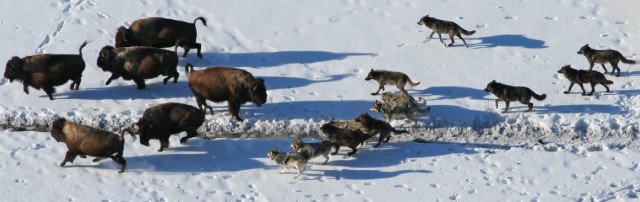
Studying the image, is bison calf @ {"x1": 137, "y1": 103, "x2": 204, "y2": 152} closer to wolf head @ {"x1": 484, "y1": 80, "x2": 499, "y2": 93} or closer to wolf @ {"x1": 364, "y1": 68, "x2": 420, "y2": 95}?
wolf @ {"x1": 364, "y1": 68, "x2": 420, "y2": 95}

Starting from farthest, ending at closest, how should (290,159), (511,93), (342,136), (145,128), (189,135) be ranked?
1. (511,93)
2. (189,135)
3. (145,128)
4. (342,136)
5. (290,159)

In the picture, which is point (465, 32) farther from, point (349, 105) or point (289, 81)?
point (289, 81)

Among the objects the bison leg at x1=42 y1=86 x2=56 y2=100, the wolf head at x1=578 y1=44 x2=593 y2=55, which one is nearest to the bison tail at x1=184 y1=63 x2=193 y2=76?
the bison leg at x1=42 y1=86 x2=56 y2=100

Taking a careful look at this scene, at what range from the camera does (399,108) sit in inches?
856

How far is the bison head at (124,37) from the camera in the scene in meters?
24.4

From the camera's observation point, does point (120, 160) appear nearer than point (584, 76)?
Yes

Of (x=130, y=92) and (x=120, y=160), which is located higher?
(x=130, y=92)

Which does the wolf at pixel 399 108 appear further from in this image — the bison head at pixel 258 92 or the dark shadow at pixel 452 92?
the bison head at pixel 258 92

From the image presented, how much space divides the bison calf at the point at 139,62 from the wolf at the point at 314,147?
13.1 feet

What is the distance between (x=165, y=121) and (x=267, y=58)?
4331 millimetres

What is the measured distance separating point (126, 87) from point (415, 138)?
6.00 m

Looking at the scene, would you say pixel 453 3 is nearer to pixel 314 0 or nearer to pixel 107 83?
pixel 314 0

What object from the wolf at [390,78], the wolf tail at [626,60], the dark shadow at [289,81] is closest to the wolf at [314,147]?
the wolf at [390,78]

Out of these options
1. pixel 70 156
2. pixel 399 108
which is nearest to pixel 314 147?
pixel 399 108
